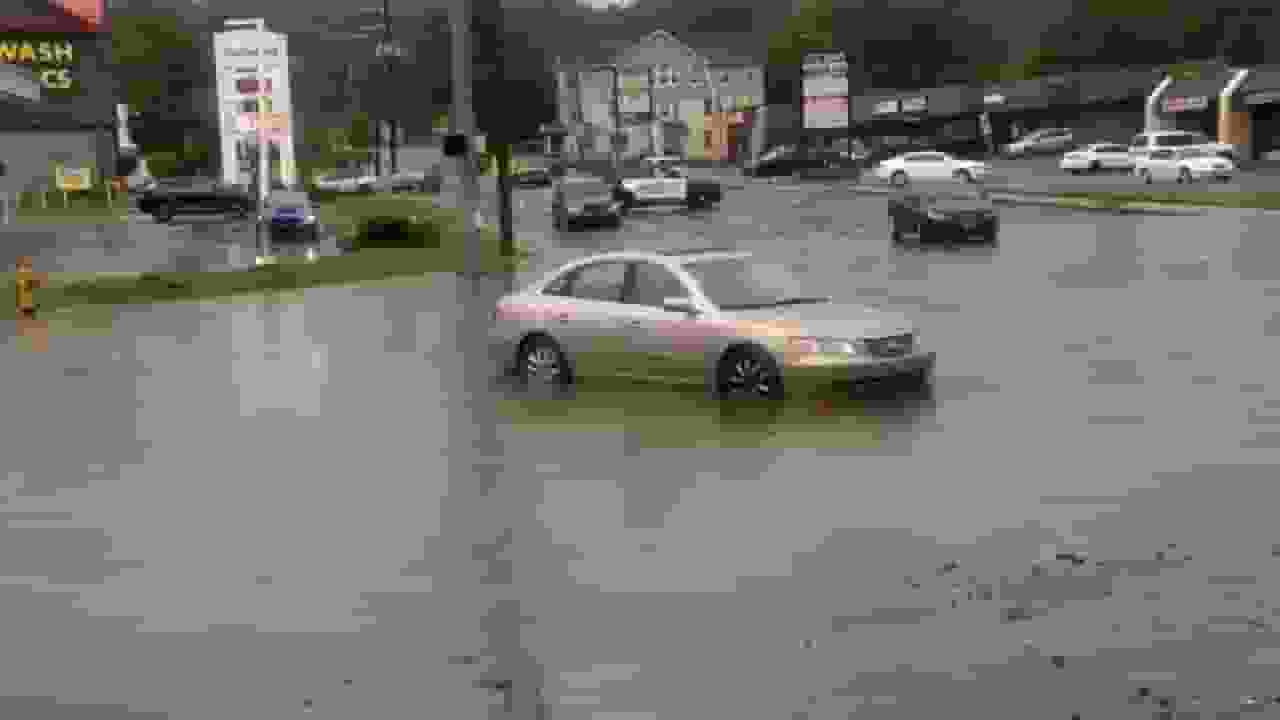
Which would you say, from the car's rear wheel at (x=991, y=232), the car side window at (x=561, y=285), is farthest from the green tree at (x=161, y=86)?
the car side window at (x=561, y=285)

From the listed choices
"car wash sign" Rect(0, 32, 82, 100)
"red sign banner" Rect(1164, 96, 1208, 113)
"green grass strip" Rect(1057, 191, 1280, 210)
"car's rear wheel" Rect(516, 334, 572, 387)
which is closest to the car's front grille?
"car's rear wheel" Rect(516, 334, 572, 387)

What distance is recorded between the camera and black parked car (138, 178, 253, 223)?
7150cm

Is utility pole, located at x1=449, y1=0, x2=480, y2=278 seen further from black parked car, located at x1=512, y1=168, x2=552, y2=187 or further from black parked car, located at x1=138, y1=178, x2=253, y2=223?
black parked car, located at x1=512, y1=168, x2=552, y2=187

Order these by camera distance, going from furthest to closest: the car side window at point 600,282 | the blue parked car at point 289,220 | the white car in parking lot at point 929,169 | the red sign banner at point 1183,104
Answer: the red sign banner at point 1183,104
the white car in parking lot at point 929,169
the blue parked car at point 289,220
the car side window at point 600,282

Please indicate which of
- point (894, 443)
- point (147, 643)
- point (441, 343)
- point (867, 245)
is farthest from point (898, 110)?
point (147, 643)

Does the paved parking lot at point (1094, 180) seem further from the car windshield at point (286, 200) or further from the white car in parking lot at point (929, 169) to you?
the car windshield at point (286, 200)

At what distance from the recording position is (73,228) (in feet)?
213

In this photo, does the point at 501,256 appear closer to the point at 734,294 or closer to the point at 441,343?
the point at 441,343

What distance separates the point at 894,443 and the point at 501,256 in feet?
92.3

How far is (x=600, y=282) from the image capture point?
20.0 metres

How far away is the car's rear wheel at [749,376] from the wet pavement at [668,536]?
382 millimetres

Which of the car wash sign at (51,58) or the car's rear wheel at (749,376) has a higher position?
the car wash sign at (51,58)

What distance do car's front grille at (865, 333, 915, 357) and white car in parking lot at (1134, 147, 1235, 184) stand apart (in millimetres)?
51700

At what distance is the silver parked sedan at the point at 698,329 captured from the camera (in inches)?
710
